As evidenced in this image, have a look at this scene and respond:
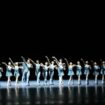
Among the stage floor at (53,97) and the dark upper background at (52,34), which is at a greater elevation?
the dark upper background at (52,34)

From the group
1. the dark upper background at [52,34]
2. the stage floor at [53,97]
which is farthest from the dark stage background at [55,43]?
the stage floor at [53,97]

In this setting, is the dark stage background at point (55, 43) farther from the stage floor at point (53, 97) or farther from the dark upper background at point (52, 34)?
the stage floor at point (53, 97)

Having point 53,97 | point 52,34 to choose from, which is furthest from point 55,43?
point 53,97

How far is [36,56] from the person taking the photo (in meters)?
23.5

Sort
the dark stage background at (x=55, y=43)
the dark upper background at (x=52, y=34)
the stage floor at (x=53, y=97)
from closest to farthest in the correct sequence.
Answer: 1. the stage floor at (x=53, y=97)
2. the dark upper background at (x=52, y=34)
3. the dark stage background at (x=55, y=43)

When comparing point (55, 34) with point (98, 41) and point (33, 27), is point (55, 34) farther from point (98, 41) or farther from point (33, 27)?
point (98, 41)

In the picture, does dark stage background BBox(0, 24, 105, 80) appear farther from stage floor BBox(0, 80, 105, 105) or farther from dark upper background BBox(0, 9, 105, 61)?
stage floor BBox(0, 80, 105, 105)

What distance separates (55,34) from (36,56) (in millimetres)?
2015

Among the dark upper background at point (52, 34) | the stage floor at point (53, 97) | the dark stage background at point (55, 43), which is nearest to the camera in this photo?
the stage floor at point (53, 97)

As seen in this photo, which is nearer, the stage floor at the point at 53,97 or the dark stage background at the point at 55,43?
the stage floor at the point at 53,97

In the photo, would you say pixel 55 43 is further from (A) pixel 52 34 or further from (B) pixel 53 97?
(B) pixel 53 97

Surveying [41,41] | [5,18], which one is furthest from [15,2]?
[41,41]

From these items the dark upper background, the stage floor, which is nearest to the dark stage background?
the dark upper background

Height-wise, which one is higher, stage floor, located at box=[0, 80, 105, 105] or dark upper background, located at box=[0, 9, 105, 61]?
dark upper background, located at box=[0, 9, 105, 61]
